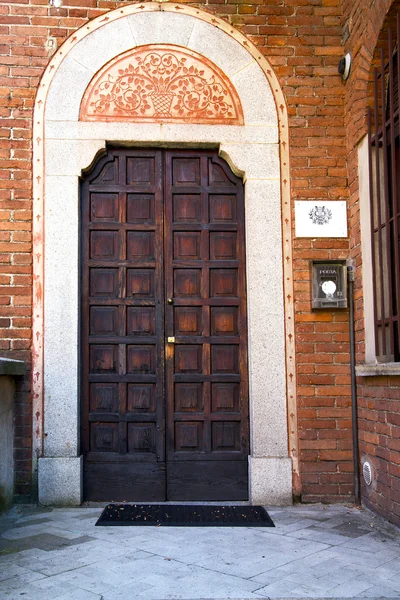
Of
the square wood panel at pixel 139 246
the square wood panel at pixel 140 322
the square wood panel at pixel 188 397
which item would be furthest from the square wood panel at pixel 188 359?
the square wood panel at pixel 139 246

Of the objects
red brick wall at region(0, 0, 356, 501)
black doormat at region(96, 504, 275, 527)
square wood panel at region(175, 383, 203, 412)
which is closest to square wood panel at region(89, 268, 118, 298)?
red brick wall at region(0, 0, 356, 501)

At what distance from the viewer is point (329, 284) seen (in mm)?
5441

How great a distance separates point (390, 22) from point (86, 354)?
3.59 metres

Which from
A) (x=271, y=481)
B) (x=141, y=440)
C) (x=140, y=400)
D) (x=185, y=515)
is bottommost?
(x=185, y=515)

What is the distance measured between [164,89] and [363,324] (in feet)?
8.86

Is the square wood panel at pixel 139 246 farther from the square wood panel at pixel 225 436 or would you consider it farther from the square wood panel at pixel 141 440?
the square wood panel at pixel 225 436

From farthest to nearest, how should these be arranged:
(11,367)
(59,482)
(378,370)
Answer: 1. (59,482)
2. (11,367)
3. (378,370)

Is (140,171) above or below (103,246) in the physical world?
above

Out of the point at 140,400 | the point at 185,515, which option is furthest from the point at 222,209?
the point at 185,515

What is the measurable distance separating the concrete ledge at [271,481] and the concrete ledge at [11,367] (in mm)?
2036

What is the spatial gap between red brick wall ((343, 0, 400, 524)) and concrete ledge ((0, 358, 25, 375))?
2.78 metres

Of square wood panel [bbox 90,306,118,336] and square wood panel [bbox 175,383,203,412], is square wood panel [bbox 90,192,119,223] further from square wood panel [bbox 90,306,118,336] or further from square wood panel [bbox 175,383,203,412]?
square wood panel [bbox 175,383,203,412]

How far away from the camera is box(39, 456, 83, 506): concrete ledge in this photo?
16.9ft

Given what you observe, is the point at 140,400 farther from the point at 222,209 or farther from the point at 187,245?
the point at 222,209
